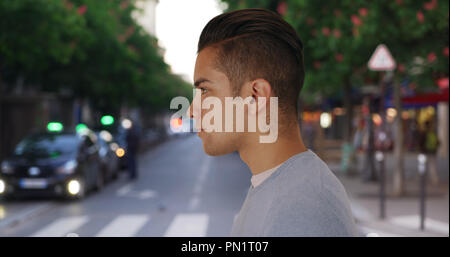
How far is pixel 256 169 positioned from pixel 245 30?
34cm

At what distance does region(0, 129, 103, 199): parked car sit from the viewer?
13.8 metres

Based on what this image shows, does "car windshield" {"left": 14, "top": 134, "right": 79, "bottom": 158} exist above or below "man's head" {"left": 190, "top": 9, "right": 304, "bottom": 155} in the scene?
below

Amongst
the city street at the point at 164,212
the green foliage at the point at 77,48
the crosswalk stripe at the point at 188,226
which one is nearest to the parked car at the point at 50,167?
the city street at the point at 164,212

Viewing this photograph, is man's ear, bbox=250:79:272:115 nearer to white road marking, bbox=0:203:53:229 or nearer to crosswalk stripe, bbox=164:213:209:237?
crosswalk stripe, bbox=164:213:209:237

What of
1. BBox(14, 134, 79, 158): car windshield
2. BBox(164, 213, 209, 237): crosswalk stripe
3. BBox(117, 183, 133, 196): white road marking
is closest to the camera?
BBox(164, 213, 209, 237): crosswalk stripe

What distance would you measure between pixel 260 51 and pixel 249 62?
37 mm

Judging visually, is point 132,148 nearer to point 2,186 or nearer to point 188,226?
point 2,186

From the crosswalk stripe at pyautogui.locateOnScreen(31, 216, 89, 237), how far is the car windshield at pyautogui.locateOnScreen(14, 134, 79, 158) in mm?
3451

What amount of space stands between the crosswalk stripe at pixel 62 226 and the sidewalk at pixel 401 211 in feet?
15.5

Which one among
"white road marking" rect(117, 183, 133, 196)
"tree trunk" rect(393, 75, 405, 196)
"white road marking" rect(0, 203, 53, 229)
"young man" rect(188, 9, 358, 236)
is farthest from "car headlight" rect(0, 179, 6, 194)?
"young man" rect(188, 9, 358, 236)

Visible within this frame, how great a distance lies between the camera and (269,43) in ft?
4.82

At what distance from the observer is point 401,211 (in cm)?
1172

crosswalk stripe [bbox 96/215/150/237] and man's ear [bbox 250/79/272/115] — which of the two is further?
crosswalk stripe [bbox 96/215/150/237]

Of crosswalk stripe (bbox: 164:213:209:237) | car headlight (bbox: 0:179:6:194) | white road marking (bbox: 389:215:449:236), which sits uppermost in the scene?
car headlight (bbox: 0:179:6:194)
